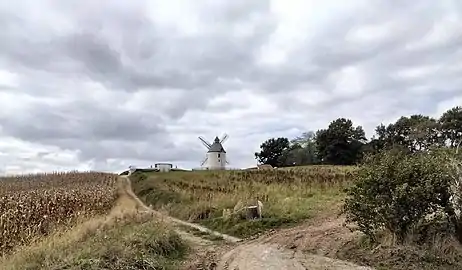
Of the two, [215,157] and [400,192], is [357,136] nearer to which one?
[215,157]

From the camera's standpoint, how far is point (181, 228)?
18984mm

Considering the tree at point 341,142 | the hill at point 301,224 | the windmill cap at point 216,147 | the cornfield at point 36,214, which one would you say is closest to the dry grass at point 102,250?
the cornfield at point 36,214

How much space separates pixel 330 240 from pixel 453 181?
4.29 meters

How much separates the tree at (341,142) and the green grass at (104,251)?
6050 cm

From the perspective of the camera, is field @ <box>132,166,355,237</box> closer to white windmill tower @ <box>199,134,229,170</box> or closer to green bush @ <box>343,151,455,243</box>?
green bush @ <box>343,151,455,243</box>

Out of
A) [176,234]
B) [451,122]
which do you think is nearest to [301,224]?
[176,234]

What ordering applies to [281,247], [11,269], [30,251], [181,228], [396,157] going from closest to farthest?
1. [11,269]
2. [30,251]
3. [396,157]
4. [281,247]
5. [181,228]

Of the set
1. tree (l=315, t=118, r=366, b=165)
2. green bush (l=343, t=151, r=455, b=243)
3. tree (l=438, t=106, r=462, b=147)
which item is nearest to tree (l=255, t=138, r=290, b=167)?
tree (l=315, t=118, r=366, b=165)

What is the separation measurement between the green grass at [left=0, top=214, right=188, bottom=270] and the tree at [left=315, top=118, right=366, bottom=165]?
60.5 metres

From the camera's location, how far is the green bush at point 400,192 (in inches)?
441

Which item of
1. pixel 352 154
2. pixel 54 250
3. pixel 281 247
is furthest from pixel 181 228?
pixel 352 154

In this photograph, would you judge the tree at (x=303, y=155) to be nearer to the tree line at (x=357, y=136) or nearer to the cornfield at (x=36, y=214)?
the tree line at (x=357, y=136)

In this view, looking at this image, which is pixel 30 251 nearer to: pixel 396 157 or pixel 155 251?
pixel 155 251

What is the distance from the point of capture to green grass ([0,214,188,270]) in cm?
1008
